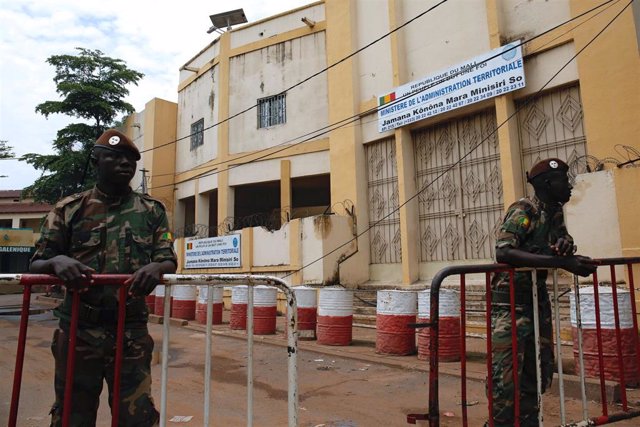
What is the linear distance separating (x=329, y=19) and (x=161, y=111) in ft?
32.1

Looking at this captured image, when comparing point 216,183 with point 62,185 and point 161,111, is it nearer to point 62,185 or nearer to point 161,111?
point 161,111

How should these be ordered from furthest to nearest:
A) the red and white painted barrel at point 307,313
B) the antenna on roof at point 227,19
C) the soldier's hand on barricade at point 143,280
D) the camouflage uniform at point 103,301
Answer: the antenna on roof at point 227,19, the red and white painted barrel at point 307,313, the camouflage uniform at point 103,301, the soldier's hand on barricade at point 143,280

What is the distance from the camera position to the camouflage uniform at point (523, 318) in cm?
286

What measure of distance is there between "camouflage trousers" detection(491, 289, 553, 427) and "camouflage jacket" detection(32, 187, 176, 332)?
2043mm

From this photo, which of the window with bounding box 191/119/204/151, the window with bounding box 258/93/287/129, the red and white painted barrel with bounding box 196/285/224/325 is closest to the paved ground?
the red and white painted barrel with bounding box 196/285/224/325

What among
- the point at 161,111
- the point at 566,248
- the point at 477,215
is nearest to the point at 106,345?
the point at 566,248

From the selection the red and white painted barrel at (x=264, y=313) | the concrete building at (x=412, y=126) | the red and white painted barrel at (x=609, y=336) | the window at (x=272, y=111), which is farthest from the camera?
the window at (x=272, y=111)

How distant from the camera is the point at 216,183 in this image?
665 inches

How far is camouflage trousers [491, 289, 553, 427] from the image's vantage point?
2.83 metres

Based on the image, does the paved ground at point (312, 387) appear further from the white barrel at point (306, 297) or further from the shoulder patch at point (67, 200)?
the shoulder patch at point (67, 200)

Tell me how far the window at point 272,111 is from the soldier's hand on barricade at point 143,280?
1313 centimetres

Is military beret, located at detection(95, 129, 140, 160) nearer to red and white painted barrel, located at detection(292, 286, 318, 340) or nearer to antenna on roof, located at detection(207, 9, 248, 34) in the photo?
red and white painted barrel, located at detection(292, 286, 318, 340)

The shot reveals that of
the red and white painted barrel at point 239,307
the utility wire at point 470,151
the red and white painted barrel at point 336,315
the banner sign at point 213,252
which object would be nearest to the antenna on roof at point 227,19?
the banner sign at point 213,252

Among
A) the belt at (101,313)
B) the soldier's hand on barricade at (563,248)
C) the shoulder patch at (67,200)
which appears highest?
the shoulder patch at (67,200)
